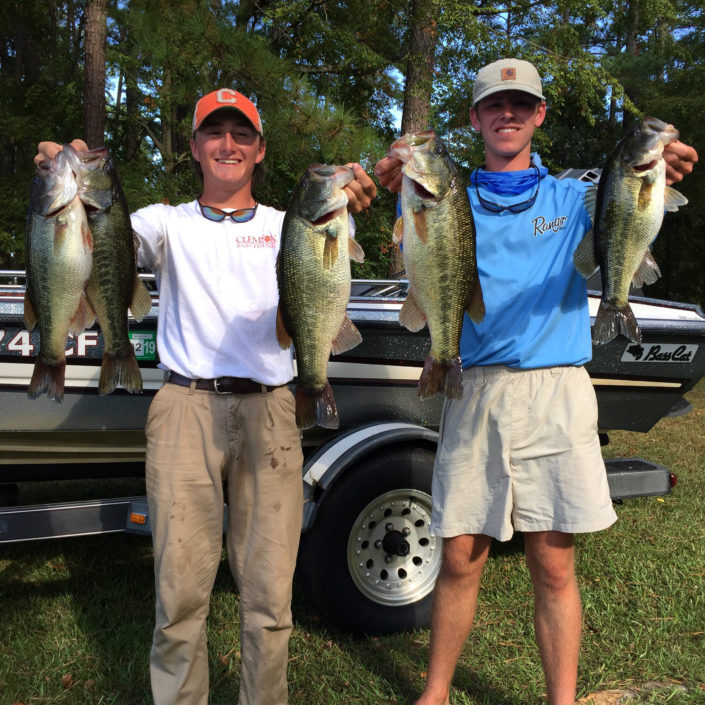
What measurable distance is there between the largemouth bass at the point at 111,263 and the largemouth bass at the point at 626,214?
1.69m

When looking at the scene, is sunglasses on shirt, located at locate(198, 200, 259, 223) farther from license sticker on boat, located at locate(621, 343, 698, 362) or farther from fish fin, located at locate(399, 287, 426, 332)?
license sticker on boat, located at locate(621, 343, 698, 362)

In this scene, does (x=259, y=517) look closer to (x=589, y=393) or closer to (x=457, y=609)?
(x=457, y=609)

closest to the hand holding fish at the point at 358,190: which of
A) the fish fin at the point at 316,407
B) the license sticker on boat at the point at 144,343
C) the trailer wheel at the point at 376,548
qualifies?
the fish fin at the point at 316,407

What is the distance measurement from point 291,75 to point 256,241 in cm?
804

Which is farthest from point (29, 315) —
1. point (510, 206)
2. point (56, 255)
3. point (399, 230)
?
point (510, 206)

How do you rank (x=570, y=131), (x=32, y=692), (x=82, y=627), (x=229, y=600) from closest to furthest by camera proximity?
1. (x=32, y=692)
2. (x=82, y=627)
3. (x=229, y=600)
4. (x=570, y=131)

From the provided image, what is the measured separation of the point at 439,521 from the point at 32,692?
2217 mm

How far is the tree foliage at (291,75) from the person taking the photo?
383 inches

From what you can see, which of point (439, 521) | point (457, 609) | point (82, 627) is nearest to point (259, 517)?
point (439, 521)

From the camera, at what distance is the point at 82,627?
395 centimetres

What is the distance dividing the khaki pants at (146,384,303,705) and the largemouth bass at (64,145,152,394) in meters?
0.25

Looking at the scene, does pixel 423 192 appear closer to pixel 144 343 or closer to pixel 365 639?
pixel 144 343

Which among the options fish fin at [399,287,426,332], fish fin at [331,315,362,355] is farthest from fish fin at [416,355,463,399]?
fish fin at [331,315,362,355]

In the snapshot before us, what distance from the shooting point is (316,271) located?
2.35 metres
